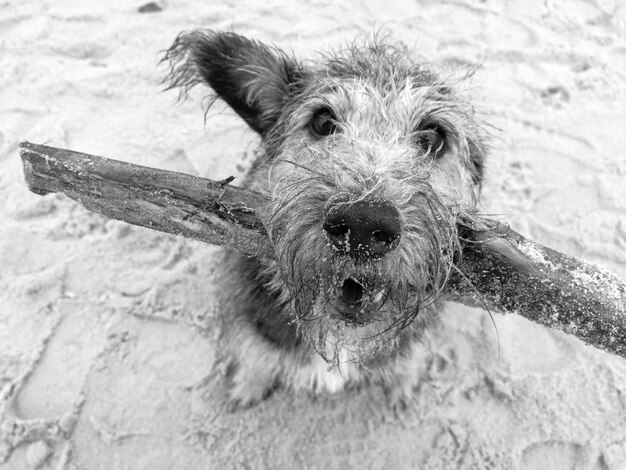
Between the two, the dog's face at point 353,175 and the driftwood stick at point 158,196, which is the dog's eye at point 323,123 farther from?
the driftwood stick at point 158,196

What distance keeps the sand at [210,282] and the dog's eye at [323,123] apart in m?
1.13

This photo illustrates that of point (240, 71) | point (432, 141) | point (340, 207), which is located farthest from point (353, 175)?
point (240, 71)

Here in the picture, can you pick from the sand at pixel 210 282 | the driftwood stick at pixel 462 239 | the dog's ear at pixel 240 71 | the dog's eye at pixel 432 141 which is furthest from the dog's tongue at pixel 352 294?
the sand at pixel 210 282

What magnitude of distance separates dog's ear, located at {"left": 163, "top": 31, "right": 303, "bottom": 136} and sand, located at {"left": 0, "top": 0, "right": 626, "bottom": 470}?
0.74 meters

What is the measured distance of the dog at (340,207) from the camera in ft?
6.42

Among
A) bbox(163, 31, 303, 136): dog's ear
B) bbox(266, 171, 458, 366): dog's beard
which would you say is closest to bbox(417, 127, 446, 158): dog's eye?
bbox(266, 171, 458, 366): dog's beard

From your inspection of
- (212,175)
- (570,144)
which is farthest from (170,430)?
(570,144)

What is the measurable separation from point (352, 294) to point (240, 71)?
1.66m

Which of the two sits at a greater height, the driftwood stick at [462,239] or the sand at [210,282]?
the driftwood stick at [462,239]

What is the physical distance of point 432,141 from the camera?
288 cm

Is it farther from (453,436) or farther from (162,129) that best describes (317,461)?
(162,129)

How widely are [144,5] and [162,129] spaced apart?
185 centimetres

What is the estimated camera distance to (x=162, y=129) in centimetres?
489

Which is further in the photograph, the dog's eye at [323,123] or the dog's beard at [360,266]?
the dog's eye at [323,123]
